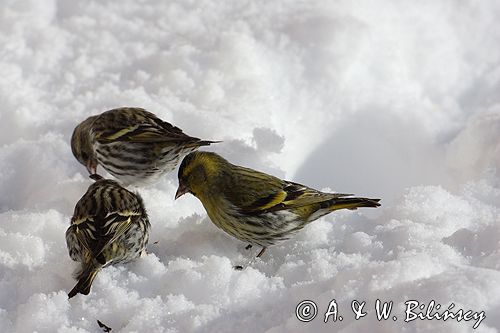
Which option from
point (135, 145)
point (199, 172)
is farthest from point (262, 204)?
point (135, 145)

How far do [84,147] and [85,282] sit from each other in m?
1.55

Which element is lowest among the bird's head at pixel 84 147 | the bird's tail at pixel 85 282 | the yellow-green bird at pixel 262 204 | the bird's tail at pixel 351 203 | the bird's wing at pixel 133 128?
the bird's tail at pixel 85 282

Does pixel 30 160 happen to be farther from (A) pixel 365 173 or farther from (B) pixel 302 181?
(A) pixel 365 173

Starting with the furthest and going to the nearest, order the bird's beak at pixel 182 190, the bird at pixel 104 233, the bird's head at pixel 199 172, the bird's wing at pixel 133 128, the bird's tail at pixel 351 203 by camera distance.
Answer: the bird's wing at pixel 133 128 → the bird's beak at pixel 182 190 → the bird's head at pixel 199 172 → the bird's tail at pixel 351 203 → the bird at pixel 104 233

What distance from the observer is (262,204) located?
3553 millimetres

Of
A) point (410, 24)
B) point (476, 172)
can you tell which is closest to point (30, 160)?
point (476, 172)

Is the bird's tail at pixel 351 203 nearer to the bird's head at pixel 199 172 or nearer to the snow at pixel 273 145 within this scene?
the snow at pixel 273 145

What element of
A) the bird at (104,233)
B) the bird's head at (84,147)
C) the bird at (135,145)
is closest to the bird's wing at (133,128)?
the bird at (135,145)

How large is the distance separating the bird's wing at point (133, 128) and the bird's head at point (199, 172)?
363 mm

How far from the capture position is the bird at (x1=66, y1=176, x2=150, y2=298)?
3150 millimetres

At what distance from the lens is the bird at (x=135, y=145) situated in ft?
13.9

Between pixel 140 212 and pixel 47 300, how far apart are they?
2.34 ft

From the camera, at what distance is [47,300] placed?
3.02 meters

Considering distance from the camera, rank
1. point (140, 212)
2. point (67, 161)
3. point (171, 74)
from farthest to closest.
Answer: point (171, 74) → point (67, 161) → point (140, 212)
